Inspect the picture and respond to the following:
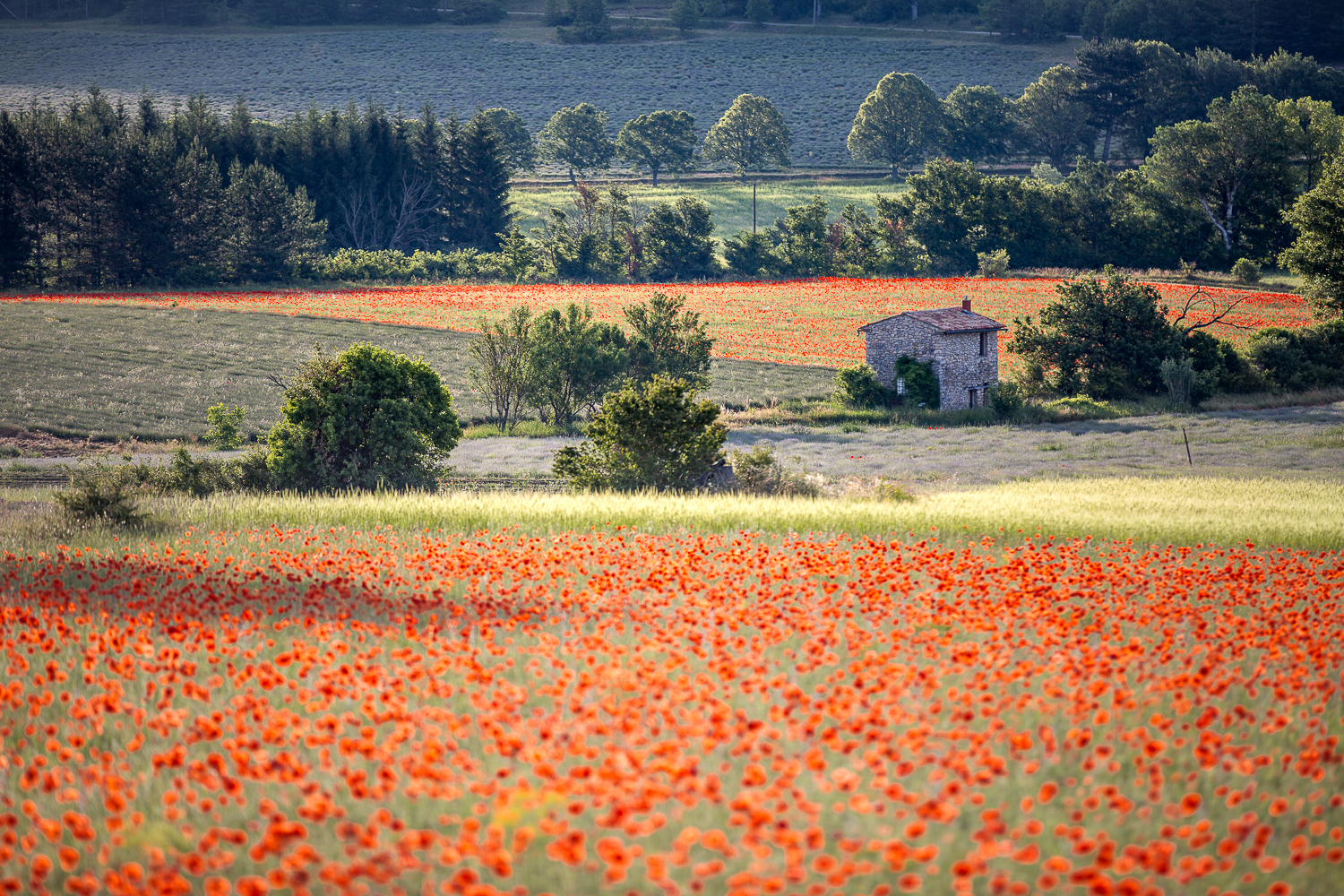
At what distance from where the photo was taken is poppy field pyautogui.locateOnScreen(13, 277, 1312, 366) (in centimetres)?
5719

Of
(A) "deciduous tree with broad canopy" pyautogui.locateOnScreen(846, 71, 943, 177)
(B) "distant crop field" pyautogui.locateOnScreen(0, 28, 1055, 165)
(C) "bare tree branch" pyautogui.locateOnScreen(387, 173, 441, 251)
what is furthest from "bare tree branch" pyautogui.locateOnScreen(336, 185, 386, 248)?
(A) "deciduous tree with broad canopy" pyautogui.locateOnScreen(846, 71, 943, 177)

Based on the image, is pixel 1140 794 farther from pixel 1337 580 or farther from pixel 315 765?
pixel 1337 580

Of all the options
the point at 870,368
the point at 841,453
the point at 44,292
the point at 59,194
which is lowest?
the point at 841,453

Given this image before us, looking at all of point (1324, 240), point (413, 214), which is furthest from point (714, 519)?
point (413, 214)

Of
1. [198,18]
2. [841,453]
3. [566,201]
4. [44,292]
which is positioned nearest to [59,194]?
[44,292]

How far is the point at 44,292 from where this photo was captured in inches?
2650

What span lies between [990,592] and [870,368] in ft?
121

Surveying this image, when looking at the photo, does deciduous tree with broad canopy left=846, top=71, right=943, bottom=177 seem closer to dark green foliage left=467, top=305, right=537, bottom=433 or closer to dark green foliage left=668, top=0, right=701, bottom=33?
dark green foliage left=668, top=0, right=701, bottom=33

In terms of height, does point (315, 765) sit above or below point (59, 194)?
below

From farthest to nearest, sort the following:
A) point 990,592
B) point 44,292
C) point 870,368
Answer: point 44,292
point 870,368
point 990,592

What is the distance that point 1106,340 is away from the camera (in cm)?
4534

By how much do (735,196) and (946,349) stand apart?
77.3 m

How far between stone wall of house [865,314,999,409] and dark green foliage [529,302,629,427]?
445 inches

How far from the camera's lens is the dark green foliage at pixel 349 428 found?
21.4 metres
